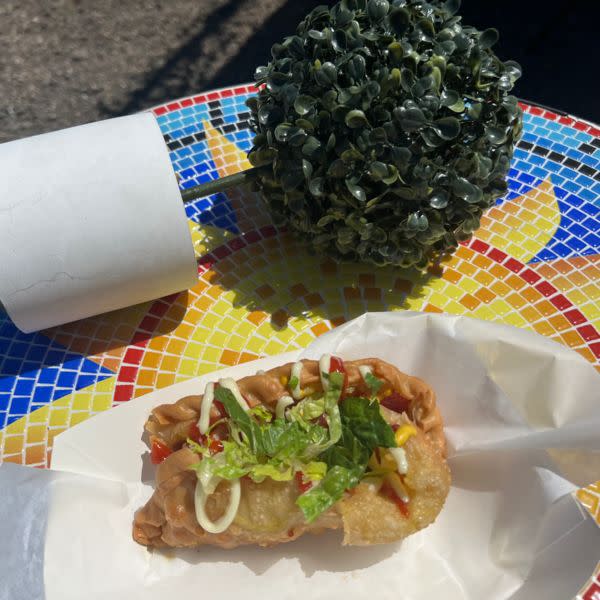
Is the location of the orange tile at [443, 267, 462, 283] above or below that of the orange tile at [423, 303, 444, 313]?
above

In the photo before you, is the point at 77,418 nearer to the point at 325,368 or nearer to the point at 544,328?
the point at 325,368

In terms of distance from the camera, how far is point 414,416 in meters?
1.51

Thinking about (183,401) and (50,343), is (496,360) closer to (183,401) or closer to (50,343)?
(183,401)

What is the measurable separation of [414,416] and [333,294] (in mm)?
551

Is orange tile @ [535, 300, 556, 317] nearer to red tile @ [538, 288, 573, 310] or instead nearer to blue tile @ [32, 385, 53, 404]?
red tile @ [538, 288, 573, 310]

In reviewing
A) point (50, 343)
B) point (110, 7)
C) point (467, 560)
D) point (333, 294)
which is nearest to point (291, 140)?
point (333, 294)

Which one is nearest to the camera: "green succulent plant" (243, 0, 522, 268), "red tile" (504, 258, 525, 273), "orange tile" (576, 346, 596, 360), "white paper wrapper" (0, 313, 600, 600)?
"white paper wrapper" (0, 313, 600, 600)

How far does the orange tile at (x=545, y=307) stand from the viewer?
1887mm

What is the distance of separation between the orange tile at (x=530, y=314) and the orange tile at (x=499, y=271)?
13cm

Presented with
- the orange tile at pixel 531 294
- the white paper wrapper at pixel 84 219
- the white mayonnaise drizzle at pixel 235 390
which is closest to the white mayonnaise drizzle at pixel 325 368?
the white mayonnaise drizzle at pixel 235 390

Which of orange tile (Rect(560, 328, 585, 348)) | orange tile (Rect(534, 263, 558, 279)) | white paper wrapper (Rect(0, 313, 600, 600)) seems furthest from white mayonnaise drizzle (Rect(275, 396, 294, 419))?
orange tile (Rect(534, 263, 558, 279))

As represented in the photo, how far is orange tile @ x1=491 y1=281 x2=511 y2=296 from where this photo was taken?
194 centimetres

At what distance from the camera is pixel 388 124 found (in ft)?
5.14

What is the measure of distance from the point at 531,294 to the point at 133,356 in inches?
44.9
